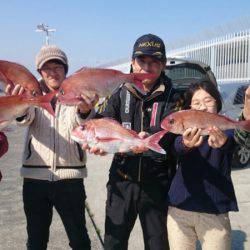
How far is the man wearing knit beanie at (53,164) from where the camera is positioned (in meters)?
3.39

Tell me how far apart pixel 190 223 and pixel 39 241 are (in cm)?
134

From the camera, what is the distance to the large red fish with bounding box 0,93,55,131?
2600mm

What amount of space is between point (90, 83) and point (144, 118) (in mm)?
815

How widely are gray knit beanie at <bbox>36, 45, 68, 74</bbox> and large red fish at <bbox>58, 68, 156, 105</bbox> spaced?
2.37 ft

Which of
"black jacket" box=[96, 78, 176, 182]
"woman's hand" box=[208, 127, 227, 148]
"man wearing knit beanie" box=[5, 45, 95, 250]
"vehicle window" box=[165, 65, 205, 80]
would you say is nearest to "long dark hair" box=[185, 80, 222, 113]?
"black jacket" box=[96, 78, 176, 182]

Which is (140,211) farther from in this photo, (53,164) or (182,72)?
(182,72)

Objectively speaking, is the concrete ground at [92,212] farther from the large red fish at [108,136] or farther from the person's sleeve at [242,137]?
the large red fish at [108,136]

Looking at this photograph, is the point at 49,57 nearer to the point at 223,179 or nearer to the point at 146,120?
the point at 146,120

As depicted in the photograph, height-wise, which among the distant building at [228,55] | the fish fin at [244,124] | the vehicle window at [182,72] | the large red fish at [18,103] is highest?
the distant building at [228,55]

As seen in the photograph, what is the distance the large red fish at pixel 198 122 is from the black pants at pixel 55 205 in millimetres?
1156

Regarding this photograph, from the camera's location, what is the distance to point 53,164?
3.39 metres

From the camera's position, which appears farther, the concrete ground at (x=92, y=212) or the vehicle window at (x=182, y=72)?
the vehicle window at (x=182, y=72)

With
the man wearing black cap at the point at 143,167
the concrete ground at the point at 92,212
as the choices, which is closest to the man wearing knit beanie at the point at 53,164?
the man wearing black cap at the point at 143,167

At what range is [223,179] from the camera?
315 centimetres
